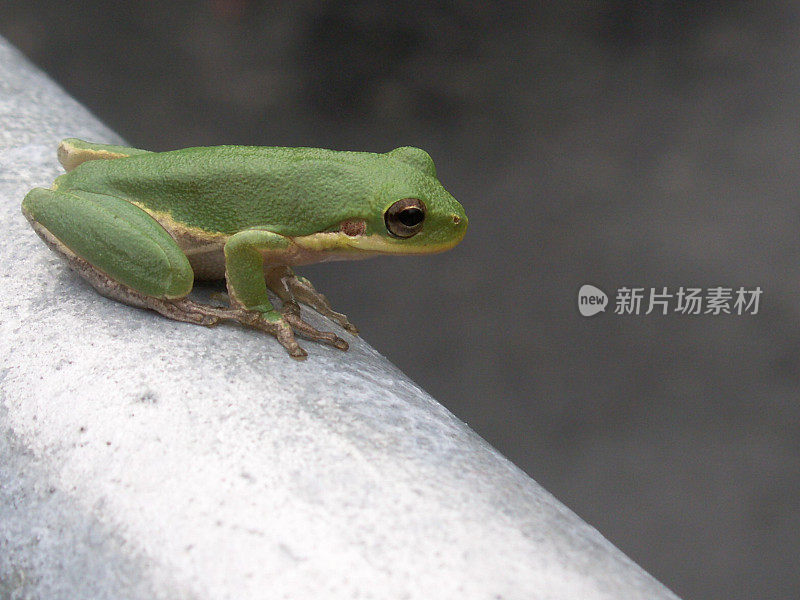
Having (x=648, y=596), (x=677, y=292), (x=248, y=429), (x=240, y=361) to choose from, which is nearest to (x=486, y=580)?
(x=648, y=596)

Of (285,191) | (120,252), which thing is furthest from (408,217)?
(120,252)

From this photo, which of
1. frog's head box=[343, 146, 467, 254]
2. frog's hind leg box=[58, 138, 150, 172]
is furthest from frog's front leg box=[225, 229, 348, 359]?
frog's hind leg box=[58, 138, 150, 172]

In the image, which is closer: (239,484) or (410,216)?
(239,484)

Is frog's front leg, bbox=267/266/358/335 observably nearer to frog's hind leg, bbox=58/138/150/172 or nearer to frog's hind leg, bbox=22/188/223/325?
frog's hind leg, bbox=22/188/223/325

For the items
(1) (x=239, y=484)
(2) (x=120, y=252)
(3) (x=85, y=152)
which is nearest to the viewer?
(1) (x=239, y=484)

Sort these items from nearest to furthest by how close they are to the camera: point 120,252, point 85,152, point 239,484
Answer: point 239,484 → point 120,252 → point 85,152

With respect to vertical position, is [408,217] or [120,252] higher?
[408,217]

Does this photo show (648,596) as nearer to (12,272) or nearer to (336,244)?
(336,244)

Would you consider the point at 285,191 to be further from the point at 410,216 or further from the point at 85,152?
the point at 85,152
